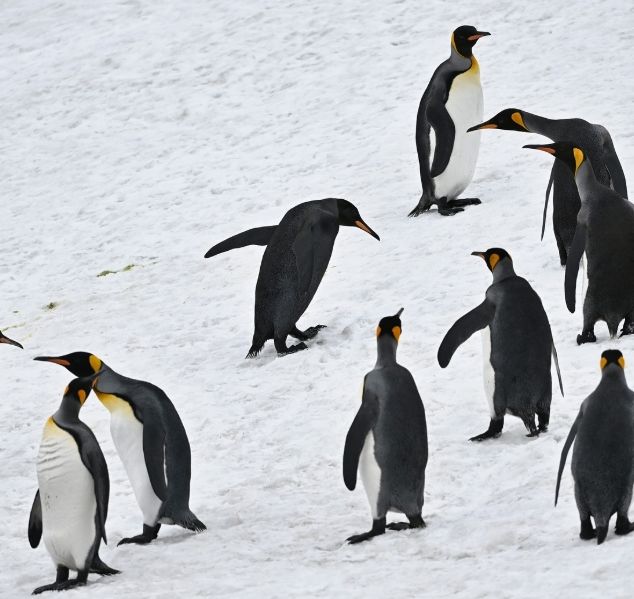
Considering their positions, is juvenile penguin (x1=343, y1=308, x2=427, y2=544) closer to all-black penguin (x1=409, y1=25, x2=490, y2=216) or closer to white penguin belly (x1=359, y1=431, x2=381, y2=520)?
white penguin belly (x1=359, y1=431, x2=381, y2=520)

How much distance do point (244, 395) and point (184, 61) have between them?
8.60 meters

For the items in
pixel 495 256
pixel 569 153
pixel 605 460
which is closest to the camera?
pixel 605 460

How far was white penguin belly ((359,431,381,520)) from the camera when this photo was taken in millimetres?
4859

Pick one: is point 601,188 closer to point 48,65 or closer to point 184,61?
point 184,61

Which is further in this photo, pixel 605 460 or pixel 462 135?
pixel 462 135

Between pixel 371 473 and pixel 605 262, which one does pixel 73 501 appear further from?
pixel 605 262

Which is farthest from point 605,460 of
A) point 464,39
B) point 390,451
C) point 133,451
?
point 464,39

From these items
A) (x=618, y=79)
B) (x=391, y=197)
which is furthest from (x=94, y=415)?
(x=618, y=79)

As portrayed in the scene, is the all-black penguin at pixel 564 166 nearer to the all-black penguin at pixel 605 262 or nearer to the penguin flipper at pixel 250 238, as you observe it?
the all-black penguin at pixel 605 262

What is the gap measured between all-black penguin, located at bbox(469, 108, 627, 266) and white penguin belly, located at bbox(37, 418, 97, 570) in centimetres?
331

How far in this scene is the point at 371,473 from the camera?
4887 millimetres

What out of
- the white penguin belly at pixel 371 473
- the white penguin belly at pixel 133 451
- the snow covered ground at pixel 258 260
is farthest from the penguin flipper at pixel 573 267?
the white penguin belly at pixel 133 451

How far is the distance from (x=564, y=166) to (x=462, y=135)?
1.86 meters

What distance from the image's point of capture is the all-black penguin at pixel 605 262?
6.09 m
